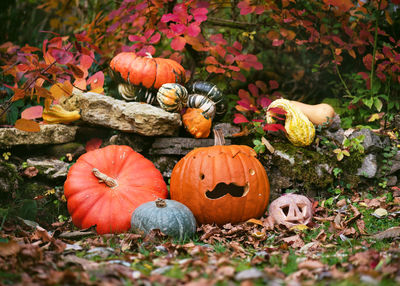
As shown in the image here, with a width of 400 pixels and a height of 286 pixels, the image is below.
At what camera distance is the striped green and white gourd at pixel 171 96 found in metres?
3.42

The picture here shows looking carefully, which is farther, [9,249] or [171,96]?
[171,96]

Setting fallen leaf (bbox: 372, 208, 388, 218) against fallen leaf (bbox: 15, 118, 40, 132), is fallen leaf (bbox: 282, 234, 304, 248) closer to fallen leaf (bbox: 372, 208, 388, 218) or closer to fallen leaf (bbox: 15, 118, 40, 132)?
fallen leaf (bbox: 372, 208, 388, 218)

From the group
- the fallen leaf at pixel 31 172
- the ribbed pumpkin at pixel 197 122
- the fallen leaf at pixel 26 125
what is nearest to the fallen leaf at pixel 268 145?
the ribbed pumpkin at pixel 197 122

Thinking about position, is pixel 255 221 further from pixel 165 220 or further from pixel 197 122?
pixel 197 122

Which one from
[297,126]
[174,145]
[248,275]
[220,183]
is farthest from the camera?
[174,145]

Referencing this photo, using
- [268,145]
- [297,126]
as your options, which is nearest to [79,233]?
[268,145]

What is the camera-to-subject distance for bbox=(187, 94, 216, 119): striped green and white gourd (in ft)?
12.0

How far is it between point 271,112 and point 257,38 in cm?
207

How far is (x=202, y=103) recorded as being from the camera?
366cm

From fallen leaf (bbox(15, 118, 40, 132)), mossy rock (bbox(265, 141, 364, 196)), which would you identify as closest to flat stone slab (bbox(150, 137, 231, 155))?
mossy rock (bbox(265, 141, 364, 196))

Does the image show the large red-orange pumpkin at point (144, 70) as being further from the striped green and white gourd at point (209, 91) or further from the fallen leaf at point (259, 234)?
the fallen leaf at point (259, 234)

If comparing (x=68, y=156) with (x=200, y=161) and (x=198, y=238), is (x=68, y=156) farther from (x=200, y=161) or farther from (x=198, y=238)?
(x=198, y=238)

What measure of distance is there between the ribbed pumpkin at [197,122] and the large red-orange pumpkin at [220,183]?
400mm

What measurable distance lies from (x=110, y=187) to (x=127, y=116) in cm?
69
